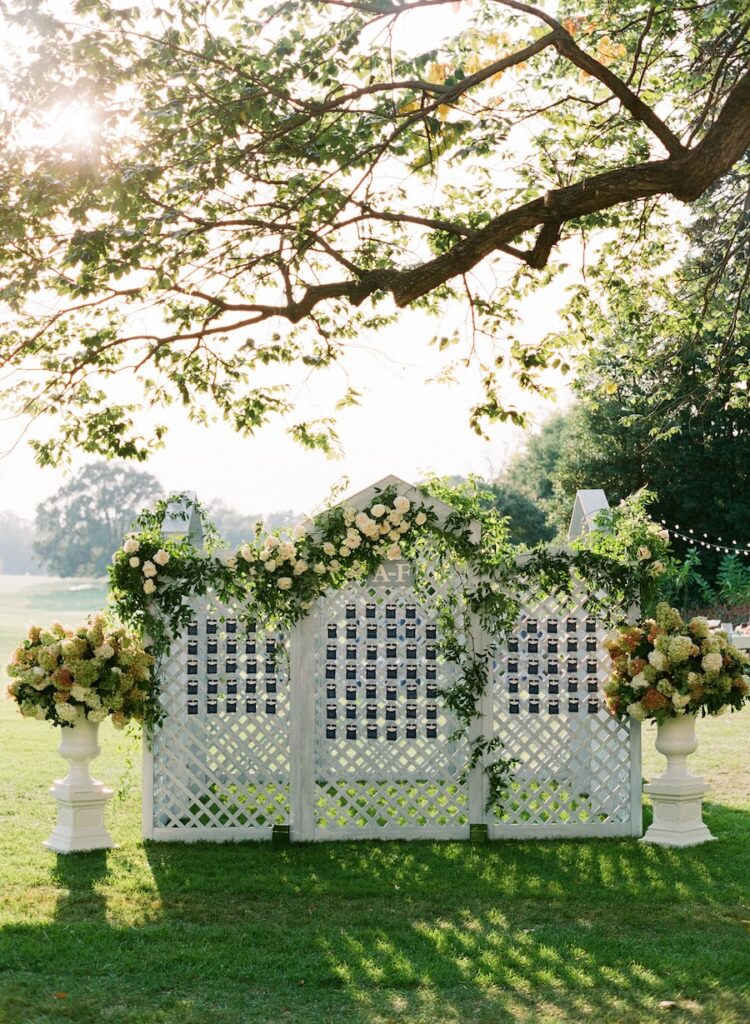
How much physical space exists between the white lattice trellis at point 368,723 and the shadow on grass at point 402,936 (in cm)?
32

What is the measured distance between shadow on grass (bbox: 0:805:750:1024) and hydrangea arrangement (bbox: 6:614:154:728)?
0.90 meters

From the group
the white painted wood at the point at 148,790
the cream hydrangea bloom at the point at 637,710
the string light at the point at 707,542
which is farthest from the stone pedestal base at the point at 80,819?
the string light at the point at 707,542

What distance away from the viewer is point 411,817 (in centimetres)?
775

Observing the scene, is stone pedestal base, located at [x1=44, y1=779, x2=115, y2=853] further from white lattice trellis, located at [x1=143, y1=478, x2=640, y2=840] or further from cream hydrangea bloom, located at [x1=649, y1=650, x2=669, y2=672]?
cream hydrangea bloom, located at [x1=649, y1=650, x2=669, y2=672]

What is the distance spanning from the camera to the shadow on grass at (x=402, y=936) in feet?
15.0

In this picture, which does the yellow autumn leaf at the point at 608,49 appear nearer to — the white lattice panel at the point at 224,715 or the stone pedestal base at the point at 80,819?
the white lattice panel at the point at 224,715

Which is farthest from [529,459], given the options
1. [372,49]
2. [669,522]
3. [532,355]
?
[372,49]

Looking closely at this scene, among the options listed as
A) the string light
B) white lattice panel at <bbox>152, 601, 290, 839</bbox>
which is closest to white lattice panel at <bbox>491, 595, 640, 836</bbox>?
white lattice panel at <bbox>152, 601, 290, 839</bbox>

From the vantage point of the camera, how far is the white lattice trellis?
25.3ft

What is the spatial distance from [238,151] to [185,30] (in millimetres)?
700

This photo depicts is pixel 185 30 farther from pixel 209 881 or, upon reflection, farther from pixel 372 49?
pixel 209 881

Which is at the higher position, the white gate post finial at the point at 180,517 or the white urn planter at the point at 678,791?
the white gate post finial at the point at 180,517

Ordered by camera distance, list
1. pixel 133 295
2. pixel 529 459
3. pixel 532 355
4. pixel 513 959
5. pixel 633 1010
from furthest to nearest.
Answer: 1. pixel 529 459
2. pixel 532 355
3. pixel 133 295
4. pixel 513 959
5. pixel 633 1010

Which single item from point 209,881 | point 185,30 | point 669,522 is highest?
point 185,30
